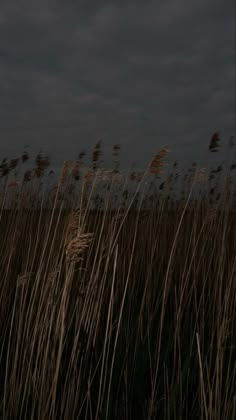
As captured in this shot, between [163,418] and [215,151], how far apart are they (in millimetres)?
2020

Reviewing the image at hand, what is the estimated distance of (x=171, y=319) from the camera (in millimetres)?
2871

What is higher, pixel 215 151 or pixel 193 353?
pixel 215 151

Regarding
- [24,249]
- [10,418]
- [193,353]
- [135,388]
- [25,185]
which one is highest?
[25,185]

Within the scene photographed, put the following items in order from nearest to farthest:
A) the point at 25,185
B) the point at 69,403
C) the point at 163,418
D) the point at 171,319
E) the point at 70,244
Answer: the point at 70,244 < the point at 69,403 < the point at 163,418 < the point at 171,319 < the point at 25,185

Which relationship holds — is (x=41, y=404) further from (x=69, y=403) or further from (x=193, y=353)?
(x=193, y=353)

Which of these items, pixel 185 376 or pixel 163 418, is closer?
pixel 163 418

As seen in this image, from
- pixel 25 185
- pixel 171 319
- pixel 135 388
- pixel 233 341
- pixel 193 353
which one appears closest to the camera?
pixel 135 388

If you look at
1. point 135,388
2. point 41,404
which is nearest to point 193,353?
point 135,388

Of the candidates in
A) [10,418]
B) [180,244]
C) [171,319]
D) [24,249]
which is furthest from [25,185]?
[10,418]

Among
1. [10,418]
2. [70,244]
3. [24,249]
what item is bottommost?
[10,418]

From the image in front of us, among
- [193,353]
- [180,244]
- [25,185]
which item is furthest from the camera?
[25,185]

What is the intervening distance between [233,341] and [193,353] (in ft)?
1.24

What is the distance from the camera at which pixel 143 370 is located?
2193 millimetres

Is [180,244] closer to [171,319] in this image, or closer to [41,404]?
[171,319]
